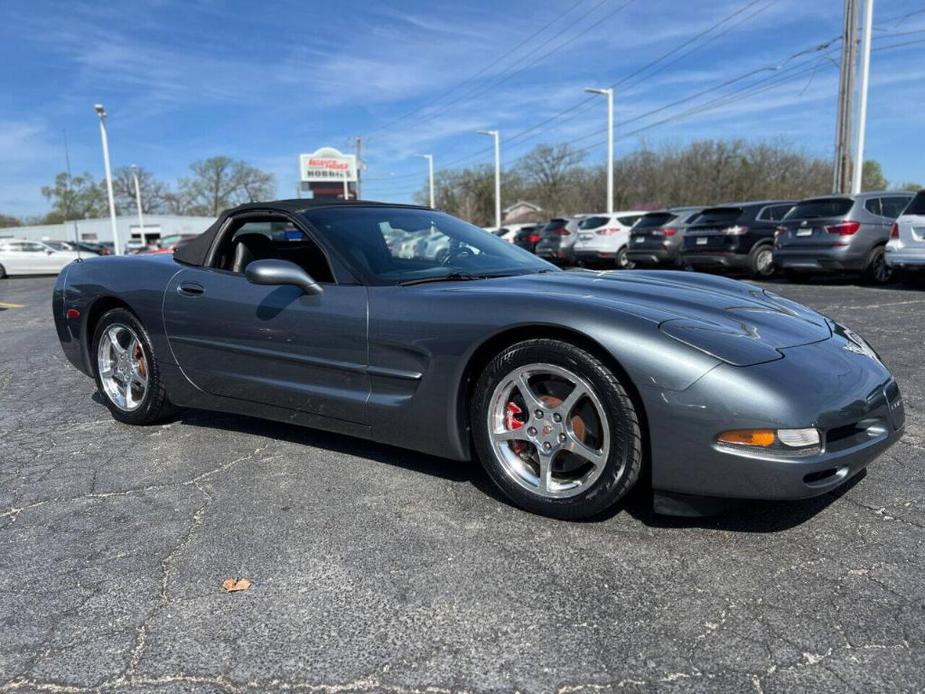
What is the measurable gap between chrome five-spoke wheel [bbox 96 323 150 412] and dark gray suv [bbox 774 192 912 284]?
33.6ft

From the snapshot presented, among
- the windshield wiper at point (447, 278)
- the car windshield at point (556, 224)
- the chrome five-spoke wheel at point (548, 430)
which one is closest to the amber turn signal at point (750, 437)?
the chrome five-spoke wheel at point (548, 430)

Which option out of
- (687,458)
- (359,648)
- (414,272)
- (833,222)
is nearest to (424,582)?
(359,648)

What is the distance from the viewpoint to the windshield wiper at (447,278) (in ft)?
10.5

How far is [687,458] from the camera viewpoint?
2.36m

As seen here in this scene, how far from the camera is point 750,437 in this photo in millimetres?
2299

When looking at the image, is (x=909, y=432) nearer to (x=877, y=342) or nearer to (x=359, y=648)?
(x=877, y=342)

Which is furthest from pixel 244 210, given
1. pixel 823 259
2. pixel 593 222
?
pixel 593 222

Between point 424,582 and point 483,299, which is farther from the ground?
point 483,299

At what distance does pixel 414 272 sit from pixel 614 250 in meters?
15.1

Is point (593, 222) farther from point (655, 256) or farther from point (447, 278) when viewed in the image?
point (447, 278)

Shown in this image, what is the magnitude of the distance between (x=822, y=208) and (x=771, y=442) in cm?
1041

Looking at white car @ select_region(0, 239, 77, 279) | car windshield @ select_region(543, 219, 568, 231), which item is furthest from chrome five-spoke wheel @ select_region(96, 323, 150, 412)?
white car @ select_region(0, 239, 77, 279)

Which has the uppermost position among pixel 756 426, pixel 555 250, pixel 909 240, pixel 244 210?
pixel 244 210

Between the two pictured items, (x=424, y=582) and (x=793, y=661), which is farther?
(x=424, y=582)
